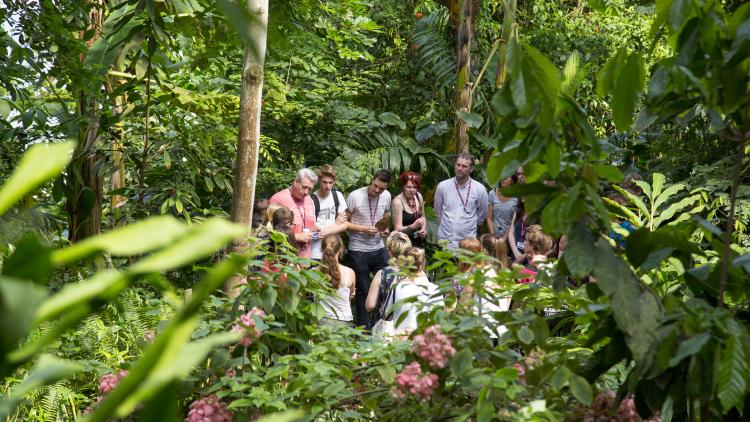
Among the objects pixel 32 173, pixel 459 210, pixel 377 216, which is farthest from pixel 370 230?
pixel 32 173

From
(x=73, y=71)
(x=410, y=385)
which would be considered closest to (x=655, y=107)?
(x=410, y=385)

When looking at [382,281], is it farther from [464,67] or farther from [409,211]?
[464,67]

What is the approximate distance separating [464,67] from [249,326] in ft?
24.9

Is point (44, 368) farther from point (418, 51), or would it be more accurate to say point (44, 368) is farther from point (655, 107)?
point (418, 51)

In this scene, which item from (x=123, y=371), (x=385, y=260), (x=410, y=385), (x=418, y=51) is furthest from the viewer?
(x=418, y=51)

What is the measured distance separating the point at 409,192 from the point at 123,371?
17.5 feet

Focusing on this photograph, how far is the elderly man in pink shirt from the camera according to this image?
296 inches

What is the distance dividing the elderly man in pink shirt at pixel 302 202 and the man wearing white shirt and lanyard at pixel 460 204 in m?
1.28

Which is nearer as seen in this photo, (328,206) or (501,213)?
(328,206)

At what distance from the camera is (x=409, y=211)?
27.5 ft

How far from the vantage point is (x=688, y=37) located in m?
2.35

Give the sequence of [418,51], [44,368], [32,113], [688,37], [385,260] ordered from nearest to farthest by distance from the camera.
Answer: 1. [44,368]
2. [688,37]
3. [32,113]
4. [385,260]
5. [418,51]

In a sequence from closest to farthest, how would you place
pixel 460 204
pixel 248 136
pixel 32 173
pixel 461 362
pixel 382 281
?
pixel 32 173 < pixel 461 362 < pixel 248 136 < pixel 382 281 < pixel 460 204

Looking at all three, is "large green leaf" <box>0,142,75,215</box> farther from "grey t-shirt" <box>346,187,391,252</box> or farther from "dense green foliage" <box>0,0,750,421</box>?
"grey t-shirt" <box>346,187,391,252</box>
